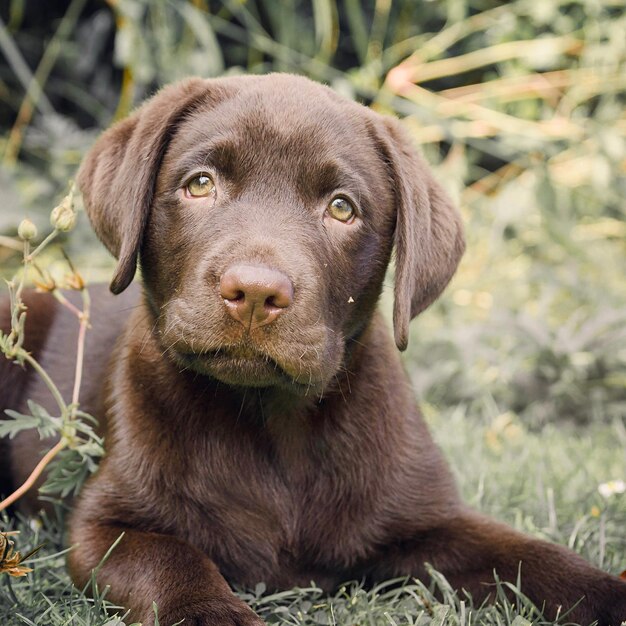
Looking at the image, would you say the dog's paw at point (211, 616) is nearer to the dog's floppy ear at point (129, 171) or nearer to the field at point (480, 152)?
the dog's floppy ear at point (129, 171)

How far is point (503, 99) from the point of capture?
6.97m

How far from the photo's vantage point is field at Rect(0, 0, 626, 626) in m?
4.59

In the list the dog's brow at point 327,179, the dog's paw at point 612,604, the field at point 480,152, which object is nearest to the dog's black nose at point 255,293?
the dog's brow at point 327,179

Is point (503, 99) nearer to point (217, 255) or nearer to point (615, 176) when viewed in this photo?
point (615, 176)

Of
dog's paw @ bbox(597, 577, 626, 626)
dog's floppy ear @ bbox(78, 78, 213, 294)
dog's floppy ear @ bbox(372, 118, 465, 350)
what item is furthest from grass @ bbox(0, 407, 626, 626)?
dog's floppy ear @ bbox(78, 78, 213, 294)

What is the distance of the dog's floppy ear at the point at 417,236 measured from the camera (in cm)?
273

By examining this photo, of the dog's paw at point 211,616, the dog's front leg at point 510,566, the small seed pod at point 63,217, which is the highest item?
the small seed pod at point 63,217

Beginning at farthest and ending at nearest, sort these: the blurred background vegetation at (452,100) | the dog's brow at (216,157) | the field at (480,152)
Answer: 1. the blurred background vegetation at (452,100)
2. the field at (480,152)
3. the dog's brow at (216,157)

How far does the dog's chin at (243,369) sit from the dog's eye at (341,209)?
0.48 m

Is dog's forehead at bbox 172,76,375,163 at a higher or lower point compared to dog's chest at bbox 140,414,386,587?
higher

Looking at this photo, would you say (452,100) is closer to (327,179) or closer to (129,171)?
(327,179)

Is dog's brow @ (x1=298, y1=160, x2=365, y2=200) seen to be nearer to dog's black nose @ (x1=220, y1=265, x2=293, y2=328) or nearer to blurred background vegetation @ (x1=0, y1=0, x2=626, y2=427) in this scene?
dog's black nose @ (x1=220, y1=265, x2=293, y2=328)

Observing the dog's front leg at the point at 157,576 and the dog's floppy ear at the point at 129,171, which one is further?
the dog's floppy ear at the point at 129,171

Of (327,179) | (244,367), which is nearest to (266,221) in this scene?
(327,179)
